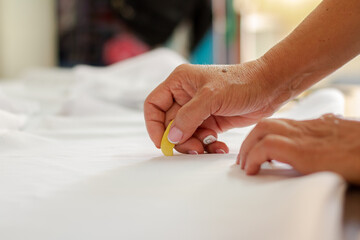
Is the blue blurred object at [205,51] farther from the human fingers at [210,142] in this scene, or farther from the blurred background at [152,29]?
the human fingers at [210,142]

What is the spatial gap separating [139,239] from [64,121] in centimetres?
72

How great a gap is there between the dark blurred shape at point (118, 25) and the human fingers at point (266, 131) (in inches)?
119

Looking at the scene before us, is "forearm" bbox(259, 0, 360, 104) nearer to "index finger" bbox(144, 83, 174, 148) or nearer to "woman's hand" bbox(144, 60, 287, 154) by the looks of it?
"woman's hand" bbox(144, 60, 287, 154)

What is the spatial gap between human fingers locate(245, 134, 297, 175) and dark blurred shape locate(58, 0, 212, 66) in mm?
3067

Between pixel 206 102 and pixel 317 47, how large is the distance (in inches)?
9.2

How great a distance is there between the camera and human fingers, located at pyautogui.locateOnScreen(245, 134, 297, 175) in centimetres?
46

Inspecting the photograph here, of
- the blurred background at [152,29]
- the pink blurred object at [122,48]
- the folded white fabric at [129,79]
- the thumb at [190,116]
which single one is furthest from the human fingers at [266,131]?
the pink blurred object at [122,48]

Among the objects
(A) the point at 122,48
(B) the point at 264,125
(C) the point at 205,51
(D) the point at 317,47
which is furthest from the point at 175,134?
(A) the point at 122,48

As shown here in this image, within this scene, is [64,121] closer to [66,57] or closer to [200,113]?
[200,113]

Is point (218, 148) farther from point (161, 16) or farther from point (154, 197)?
point (161, 16)

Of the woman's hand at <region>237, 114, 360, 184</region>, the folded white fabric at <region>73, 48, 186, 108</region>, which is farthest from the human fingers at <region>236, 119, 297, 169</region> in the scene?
the folded white fabric at <region>73, 48, 186, 108</region>

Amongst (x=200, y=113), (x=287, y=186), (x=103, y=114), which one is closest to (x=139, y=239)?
(x=287, y=186)

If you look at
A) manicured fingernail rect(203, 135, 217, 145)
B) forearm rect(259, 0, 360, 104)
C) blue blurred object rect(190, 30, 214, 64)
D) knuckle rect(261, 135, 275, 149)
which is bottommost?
blue blurred object rect(190, 30, 214, 64)

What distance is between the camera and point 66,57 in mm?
3676
